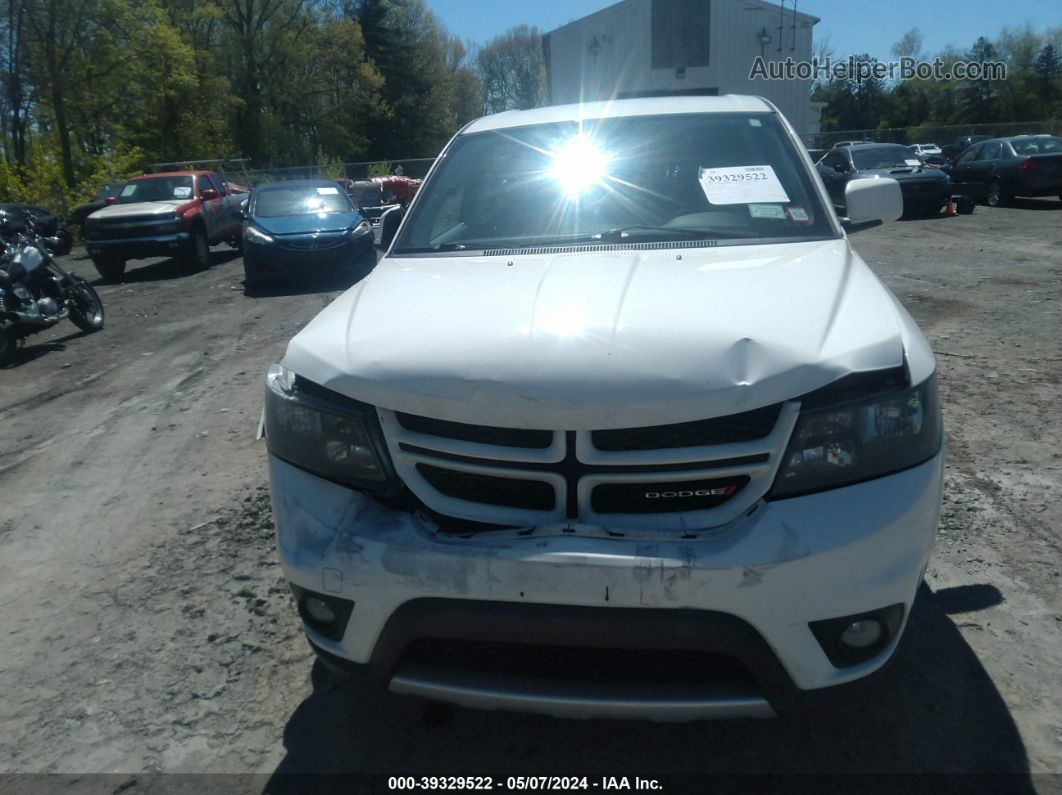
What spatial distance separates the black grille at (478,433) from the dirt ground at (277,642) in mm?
979

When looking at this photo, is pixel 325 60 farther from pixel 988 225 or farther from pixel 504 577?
pixel 504 577

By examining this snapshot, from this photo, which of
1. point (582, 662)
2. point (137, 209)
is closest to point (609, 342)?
point (582, 662)

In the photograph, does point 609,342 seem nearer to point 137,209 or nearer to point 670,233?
point 670,233

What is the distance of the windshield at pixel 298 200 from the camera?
13180mm

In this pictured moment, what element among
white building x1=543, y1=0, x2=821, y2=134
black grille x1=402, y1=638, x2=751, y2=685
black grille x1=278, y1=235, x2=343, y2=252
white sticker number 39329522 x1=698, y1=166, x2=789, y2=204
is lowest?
black grille x1=402, y1=638, x2=751, y2=685

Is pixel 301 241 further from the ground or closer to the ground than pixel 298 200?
closer to the ground

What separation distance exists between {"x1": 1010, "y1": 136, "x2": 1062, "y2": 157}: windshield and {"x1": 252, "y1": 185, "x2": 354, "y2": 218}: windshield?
1485 cm

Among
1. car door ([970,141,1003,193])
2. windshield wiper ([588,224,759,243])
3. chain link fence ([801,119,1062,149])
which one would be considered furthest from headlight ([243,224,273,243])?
chain link fence ([801,119,1062,149])

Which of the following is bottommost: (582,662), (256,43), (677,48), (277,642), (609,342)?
(277,642)

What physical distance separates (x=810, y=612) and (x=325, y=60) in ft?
167

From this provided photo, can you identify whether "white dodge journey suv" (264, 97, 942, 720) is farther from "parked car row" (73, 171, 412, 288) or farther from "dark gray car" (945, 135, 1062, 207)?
"dark gray car" (945, 135, 1062, 207)

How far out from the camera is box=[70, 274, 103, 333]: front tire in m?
9.85

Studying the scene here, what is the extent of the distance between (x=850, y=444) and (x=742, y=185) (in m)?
1.67

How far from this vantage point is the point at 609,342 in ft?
7.27
